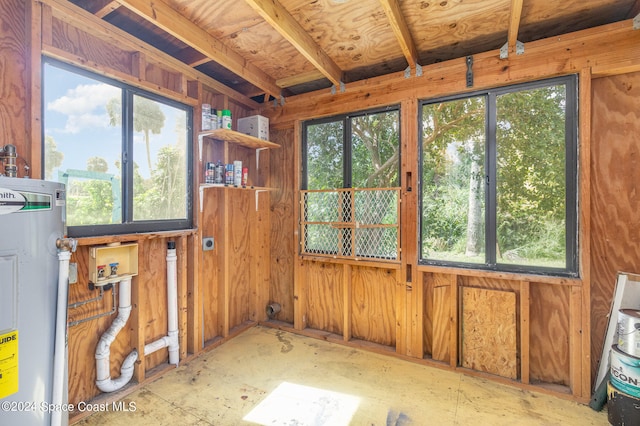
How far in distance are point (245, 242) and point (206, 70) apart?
66.5 inches

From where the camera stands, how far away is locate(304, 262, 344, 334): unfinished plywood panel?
9.30ft

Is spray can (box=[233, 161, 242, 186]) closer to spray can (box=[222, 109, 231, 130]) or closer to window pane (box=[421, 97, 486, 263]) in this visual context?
spray can (box=[222, 109, 231, 130])

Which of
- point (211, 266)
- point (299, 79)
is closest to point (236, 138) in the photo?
point (299, 79)

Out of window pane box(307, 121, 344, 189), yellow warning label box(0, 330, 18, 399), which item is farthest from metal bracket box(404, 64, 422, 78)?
yellow warning label box(0, 330, 18, 399)

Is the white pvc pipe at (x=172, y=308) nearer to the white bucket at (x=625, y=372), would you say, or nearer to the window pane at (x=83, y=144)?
the window pane at (x=83, y=144)

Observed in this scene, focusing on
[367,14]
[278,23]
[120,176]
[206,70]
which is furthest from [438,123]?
→ [120,176]

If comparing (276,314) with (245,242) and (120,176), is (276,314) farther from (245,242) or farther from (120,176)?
(120,176)

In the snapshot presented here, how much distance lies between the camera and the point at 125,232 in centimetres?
200

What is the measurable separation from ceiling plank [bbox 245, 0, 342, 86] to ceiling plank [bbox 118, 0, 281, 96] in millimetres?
548

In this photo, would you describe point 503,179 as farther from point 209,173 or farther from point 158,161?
point 158,161

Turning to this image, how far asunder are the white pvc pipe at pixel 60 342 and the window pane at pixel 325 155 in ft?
6.64

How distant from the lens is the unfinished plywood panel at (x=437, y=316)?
2.35 m

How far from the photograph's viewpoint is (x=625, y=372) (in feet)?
5.31

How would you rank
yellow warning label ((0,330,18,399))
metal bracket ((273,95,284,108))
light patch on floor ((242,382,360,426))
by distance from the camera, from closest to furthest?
yellow warning label ((0,330,18,399)) < light patch on floor ((242,382,360,426)) < metal bracket ((273,95,284,108))
